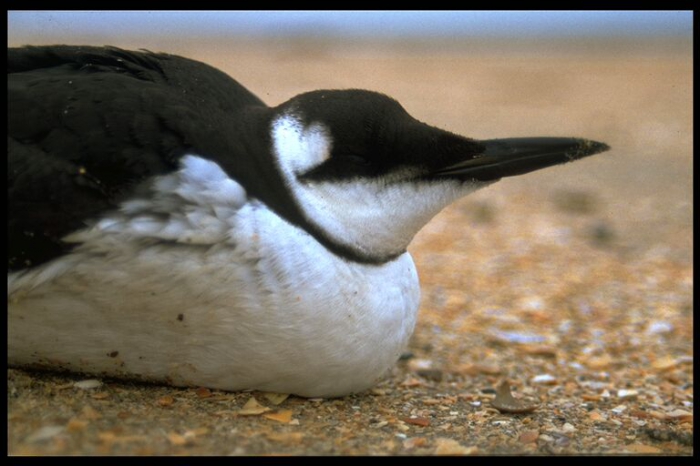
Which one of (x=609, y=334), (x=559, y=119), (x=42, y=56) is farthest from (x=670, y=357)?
(x=559, y=119)

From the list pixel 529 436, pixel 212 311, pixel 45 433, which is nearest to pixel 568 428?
pixel 529 436

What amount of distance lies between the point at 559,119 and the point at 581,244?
4994 millimetres

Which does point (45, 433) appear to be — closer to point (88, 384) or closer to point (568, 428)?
point (88, 384)

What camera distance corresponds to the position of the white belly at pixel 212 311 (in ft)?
8.52

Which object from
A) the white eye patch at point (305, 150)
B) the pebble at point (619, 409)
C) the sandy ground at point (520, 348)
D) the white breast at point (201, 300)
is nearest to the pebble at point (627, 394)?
the sandy ground at point (520, 348)

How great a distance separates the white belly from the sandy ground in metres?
0.10

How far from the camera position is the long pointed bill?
2879 mm

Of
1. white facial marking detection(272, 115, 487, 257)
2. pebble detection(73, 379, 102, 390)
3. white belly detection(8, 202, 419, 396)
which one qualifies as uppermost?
white facial marking detection(272, 115, 487, 257)

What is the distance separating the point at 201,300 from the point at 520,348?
2.07m

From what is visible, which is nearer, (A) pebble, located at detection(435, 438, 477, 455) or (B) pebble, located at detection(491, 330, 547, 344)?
(A) pebble, located at detection(435, 438, 477, 455)

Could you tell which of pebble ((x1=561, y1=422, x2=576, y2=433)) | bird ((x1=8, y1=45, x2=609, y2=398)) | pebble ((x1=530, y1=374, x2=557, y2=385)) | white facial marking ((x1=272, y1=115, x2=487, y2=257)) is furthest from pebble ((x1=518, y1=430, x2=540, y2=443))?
pebble ((x1=530, y1=374, x2=557, y2=385))

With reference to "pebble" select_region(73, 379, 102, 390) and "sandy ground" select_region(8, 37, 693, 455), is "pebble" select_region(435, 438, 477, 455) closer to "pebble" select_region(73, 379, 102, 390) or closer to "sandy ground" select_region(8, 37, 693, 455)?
"sandy ground" select_region(8, 37, 693, 455)

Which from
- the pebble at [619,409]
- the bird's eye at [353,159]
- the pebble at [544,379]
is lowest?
the pebble at [619,409]

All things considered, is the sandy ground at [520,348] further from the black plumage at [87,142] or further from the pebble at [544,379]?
the black plumage at [87,142]
